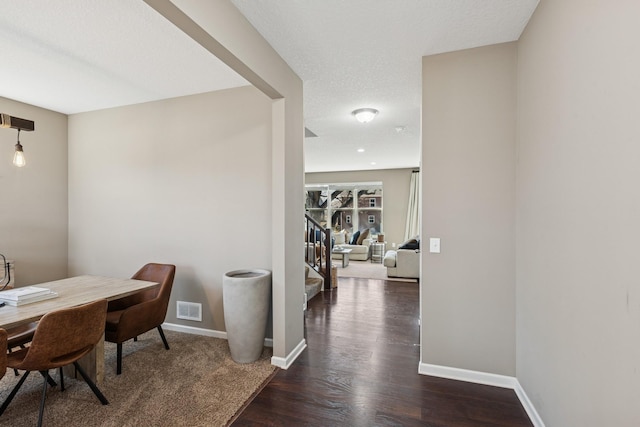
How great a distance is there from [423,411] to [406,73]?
9.00ft

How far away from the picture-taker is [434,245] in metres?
2.40

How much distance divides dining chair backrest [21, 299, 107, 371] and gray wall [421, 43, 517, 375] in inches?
94.6

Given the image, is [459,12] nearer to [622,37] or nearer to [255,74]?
[622,37]

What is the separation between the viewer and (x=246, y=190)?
3062 millimetres

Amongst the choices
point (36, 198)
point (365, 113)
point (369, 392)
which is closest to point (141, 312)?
point (369, 392)

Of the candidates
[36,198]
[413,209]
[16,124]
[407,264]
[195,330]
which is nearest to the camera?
[16,124]

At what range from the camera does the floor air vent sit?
323 centimetres

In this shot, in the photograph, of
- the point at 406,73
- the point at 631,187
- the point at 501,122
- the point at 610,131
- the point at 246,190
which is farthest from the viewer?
the point at 246,190

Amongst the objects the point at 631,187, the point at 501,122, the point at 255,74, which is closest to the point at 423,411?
the point at 631,187

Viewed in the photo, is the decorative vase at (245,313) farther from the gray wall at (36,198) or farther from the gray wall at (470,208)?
the gray wall at (36,198)

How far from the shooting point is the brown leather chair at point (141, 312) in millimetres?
2391

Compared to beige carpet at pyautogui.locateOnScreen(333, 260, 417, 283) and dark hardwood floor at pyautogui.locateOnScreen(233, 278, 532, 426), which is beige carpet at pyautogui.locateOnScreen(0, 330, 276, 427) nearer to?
dark hardwood floor at pyautogui.locateOnScreen(233, 278, 532, 426)

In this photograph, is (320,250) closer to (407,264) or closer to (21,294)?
(407,264)

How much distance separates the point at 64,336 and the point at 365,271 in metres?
6.02
